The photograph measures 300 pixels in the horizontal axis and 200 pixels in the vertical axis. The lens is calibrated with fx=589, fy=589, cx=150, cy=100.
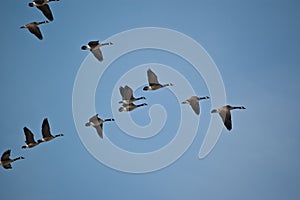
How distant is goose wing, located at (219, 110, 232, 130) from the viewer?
34.2 meters

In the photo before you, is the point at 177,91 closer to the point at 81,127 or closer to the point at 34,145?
the point at 81,127

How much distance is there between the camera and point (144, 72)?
41.7 m

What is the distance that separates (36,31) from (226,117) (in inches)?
487

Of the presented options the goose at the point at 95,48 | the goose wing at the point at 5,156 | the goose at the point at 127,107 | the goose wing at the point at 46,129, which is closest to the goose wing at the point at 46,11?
the goose at the point at 95,48

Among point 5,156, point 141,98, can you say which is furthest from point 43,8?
point 5,156

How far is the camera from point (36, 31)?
34.9 m

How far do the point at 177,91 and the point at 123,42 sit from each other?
5610 millimetres

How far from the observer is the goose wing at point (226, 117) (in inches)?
1348

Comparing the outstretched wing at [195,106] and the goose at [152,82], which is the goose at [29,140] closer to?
the goose at [152,82]

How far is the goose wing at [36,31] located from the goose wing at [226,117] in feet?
38.2

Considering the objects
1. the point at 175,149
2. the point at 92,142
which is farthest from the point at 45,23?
the point at 175,149

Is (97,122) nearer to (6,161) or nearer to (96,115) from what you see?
(96,115)

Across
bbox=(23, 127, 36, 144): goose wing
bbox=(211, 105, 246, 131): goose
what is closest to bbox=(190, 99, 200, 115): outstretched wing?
bbox=(211, 105, 246, 131): goose

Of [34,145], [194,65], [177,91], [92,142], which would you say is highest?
[194,65]
